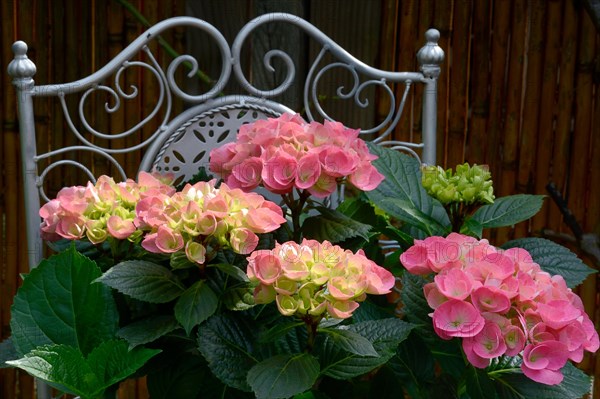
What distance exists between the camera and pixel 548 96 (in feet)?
6.95

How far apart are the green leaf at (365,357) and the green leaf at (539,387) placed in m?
0.12

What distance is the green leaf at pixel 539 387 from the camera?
921mm

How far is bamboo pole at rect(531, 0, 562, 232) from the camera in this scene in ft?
6.87

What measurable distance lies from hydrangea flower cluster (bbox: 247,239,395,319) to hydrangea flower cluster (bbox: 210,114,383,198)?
0.21 metres

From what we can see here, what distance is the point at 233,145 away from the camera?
116 centimetres

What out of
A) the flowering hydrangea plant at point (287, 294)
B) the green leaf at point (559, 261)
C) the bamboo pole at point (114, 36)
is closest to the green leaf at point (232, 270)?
the flowering hydrangea plant at point (287, 294)

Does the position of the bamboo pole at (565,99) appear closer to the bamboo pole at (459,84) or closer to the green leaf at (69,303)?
the bamboo pole at (459,84)

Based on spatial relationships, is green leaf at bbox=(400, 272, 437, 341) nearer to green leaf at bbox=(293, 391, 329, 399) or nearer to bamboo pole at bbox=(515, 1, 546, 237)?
green leaf at bbox=(293, 391, 329, 399)

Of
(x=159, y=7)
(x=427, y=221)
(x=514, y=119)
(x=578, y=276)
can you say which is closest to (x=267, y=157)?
(x=427, y=221)

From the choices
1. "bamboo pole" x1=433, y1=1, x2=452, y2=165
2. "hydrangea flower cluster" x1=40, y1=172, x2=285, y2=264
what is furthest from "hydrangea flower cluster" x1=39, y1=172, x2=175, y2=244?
"bamboo pole" x1=433, y1=1, x2=452, y2=165

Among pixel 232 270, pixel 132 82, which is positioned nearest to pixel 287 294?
pixel 232 270

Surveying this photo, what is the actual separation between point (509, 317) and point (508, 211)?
1.19 feet

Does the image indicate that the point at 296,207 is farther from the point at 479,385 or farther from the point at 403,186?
the point at 479,385

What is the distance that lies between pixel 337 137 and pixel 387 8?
0.94 metres
